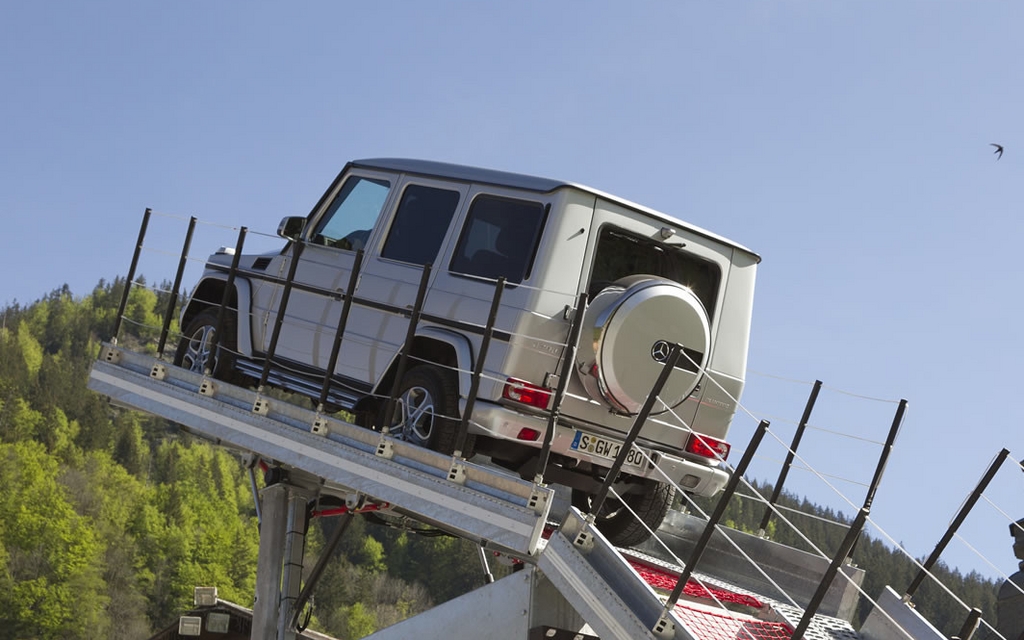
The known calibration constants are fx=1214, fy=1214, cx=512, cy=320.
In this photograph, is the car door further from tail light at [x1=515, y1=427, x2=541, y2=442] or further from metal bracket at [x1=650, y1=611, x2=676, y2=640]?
metal bracket at [x1=650, y1=611, x2=676, y2=640]

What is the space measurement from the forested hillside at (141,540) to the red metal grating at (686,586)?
4779cm

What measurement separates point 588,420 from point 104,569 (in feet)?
255

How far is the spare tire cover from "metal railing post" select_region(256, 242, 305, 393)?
2202 millimetres

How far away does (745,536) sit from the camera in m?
8.66

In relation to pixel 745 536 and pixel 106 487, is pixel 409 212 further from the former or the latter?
pixel 106 487

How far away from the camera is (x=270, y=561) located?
8.54 meters

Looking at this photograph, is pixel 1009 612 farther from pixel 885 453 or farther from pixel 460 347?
pixel 460 347

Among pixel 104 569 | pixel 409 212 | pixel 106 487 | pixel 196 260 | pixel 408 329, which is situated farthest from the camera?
pixel 106 487

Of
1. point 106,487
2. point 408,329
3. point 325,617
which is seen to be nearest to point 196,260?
point 408,329

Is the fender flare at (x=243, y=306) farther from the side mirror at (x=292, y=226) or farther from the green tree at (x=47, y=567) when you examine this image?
the green tree at (x=47, y=567)

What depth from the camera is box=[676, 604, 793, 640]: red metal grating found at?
5.95m

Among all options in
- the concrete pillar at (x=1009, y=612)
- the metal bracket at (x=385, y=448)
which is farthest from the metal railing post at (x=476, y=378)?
the concrete pillar at (x=1009, y=612)

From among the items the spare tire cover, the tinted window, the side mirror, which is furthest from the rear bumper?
the side mirror

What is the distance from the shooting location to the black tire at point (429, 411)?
7.57 m
